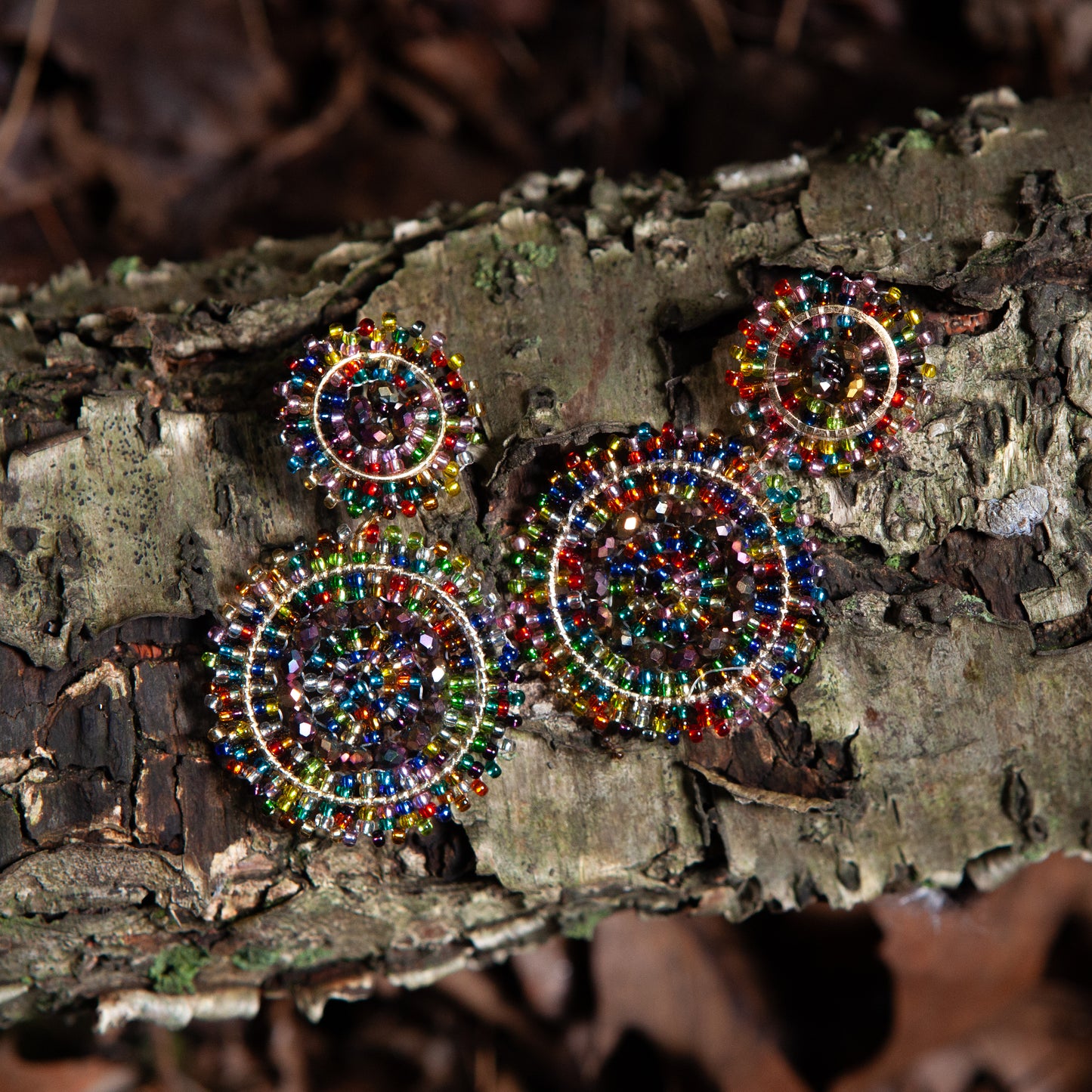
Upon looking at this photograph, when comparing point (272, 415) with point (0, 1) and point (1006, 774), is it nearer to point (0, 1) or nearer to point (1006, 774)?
point (1006, 774)

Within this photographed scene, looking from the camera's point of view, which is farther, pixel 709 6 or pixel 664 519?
pixel 709 6

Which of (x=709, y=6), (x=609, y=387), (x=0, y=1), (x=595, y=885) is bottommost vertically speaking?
(x=595, y=885)

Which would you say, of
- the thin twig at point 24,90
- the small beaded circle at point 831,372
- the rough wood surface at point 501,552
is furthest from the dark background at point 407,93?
the small beaded circle at point 831,372

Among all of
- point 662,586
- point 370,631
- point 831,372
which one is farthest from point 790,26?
point 370,631

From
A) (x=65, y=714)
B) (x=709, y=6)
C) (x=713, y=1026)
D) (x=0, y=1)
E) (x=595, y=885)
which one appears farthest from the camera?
(x=709, y=6)

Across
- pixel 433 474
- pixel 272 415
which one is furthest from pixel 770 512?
pixel 272 415

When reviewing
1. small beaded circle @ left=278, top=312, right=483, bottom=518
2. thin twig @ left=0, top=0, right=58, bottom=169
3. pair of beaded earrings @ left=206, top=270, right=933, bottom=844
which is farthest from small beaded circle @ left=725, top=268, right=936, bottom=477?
thin twig @ left=0, top=0, right=58, bottom=169

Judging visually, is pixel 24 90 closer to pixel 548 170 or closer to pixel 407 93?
pixel 407 93
